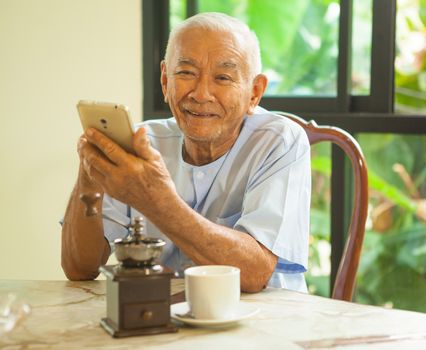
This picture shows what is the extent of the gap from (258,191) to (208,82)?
0.95 ft

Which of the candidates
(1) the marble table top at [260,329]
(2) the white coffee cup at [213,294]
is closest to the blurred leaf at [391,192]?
(1) the marble table top at [260,329]

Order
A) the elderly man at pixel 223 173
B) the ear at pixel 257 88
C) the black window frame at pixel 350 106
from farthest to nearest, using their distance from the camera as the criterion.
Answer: the black window frame at pixel 350 106 < the ear at pixel 257 88 < the elderly man at pixel 223 173

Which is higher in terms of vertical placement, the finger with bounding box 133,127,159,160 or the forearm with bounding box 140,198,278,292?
the finger with bounding box 133,127,159,160

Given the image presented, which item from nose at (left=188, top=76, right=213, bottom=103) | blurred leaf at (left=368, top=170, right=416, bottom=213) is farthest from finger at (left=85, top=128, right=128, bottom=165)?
blurred leaf at (left=368, top=170, right=416, bottom=213)

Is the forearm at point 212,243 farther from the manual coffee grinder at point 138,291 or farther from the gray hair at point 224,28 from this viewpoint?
the gray hair at point 224,28

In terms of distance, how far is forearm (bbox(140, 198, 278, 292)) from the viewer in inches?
66.4

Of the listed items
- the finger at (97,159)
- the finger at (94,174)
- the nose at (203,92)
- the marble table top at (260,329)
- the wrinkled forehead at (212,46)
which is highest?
the wrinkled forehead at (212,46)

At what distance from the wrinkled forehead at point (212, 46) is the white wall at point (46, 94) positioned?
3.95ft

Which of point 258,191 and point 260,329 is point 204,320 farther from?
point 258,191

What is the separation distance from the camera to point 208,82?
199 centimetres

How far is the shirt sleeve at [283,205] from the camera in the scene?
182 cm

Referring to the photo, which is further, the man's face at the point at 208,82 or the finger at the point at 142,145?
the man's face at the point at 208,82

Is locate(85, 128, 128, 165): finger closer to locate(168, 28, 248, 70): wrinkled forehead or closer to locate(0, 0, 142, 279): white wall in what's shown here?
locate(168, 28, 248, 70): wrinkled forehead

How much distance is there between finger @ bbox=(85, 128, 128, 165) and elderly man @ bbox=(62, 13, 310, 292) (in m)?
0.15
